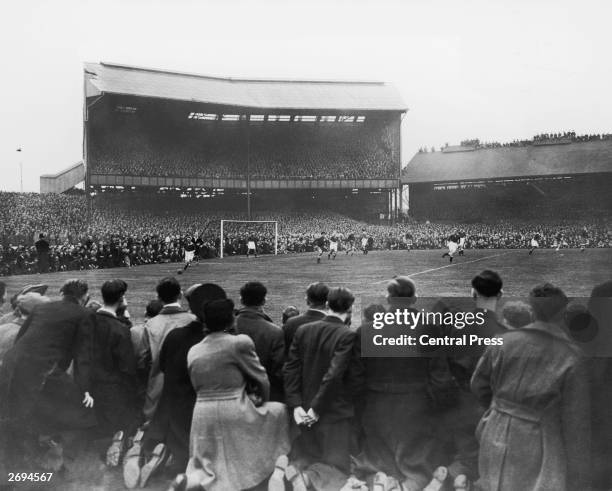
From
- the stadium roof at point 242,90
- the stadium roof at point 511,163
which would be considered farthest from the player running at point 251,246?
the stadium roof at point 511,163

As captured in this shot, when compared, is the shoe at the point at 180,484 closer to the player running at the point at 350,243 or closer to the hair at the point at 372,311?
the hair at the point at 372,311

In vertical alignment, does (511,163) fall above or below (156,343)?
above

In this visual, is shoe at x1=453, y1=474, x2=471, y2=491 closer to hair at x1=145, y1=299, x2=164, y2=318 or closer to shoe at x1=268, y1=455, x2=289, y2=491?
shoe at x1=268, y1=455, x2=289, y2=491

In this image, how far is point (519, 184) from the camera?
80.8 ft

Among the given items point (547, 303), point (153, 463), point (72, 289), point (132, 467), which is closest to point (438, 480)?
point (547, 303)

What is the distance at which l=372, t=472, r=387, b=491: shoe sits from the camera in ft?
12.1

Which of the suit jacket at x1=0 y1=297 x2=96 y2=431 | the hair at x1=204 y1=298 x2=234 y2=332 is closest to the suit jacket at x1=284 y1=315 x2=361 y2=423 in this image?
the hair at x1=204 y1=298 x2=234 y2=332

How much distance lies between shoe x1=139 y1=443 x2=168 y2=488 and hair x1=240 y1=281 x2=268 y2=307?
49.4 inches

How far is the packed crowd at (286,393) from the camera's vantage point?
A: 344 cm

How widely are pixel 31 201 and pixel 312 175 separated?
13036mm

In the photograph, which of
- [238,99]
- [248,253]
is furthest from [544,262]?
[238,99]

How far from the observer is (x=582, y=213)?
21.4 meters

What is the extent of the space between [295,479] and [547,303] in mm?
2043

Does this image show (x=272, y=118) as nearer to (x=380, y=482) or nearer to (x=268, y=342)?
(x=268, y=342)
